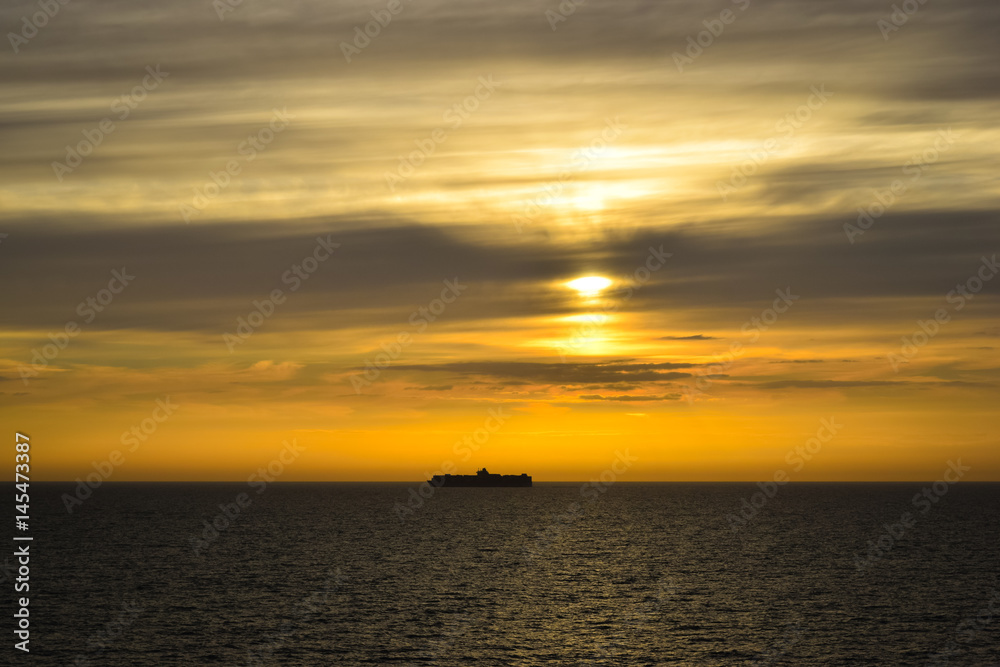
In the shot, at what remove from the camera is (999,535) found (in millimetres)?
165125

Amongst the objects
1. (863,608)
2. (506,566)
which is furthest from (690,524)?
(863,608)

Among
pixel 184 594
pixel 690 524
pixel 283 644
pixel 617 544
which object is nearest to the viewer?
pixel 283 644

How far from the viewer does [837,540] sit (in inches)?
6097

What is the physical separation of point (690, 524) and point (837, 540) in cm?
4652

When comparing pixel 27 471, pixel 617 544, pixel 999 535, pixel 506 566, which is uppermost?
pixel 999 535

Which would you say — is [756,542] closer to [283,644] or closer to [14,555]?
[283,644]

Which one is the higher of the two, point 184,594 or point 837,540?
point 837,540

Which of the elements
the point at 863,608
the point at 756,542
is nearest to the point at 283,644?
the point at 863,608

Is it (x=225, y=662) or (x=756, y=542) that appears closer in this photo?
(x=225, y=662)

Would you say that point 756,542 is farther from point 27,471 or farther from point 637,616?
point 27,471

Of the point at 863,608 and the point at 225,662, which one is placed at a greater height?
the point at 863,608

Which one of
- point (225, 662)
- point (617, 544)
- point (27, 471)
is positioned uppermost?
point (617, 544)

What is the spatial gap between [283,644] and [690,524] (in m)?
143

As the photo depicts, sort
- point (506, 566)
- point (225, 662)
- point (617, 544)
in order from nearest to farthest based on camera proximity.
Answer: point (225, 662) → point (506, 566) → point (617, 544)
